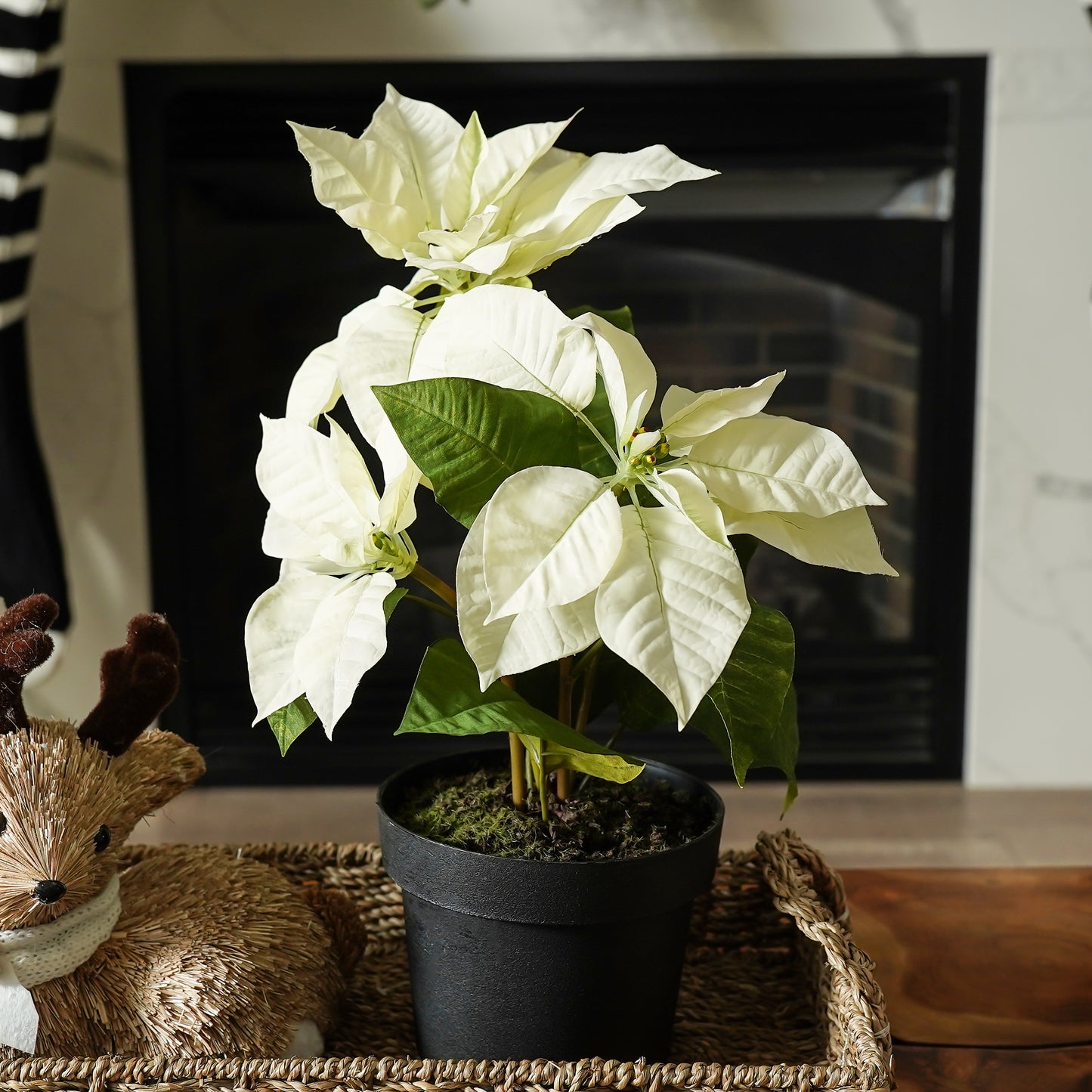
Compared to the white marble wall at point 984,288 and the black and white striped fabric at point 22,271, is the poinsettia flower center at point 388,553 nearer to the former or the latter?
the black and white striped fabric at point 22,271

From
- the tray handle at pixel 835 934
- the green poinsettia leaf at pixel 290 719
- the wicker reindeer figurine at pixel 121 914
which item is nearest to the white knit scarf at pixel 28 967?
the wicker reindeer figurine at pixel 121 914

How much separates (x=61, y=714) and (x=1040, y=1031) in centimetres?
160

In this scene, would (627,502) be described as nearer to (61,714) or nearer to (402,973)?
(402,973)

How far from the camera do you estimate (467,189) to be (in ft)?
1.82

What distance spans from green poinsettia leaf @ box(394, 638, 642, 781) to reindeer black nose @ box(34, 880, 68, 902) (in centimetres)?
19

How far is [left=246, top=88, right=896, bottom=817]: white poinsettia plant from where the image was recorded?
45 centimetres

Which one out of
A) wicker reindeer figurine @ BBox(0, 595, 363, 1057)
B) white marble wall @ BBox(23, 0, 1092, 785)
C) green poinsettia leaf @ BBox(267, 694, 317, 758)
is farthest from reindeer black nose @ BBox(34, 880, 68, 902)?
white marble wall @ BBox(23, 0, 1092, 785)

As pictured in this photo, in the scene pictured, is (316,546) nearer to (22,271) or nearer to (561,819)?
(561,819)

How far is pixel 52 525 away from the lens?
1.49 metres

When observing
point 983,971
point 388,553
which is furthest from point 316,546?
point 983,971

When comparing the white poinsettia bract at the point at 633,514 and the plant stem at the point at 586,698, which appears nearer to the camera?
the white poinsettia bract at the point at 633,514

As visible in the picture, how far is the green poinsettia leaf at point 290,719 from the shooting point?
0.53 m

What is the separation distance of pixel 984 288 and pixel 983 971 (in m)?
1.29

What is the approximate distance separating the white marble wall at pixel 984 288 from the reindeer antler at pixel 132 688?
1185 millimetres
